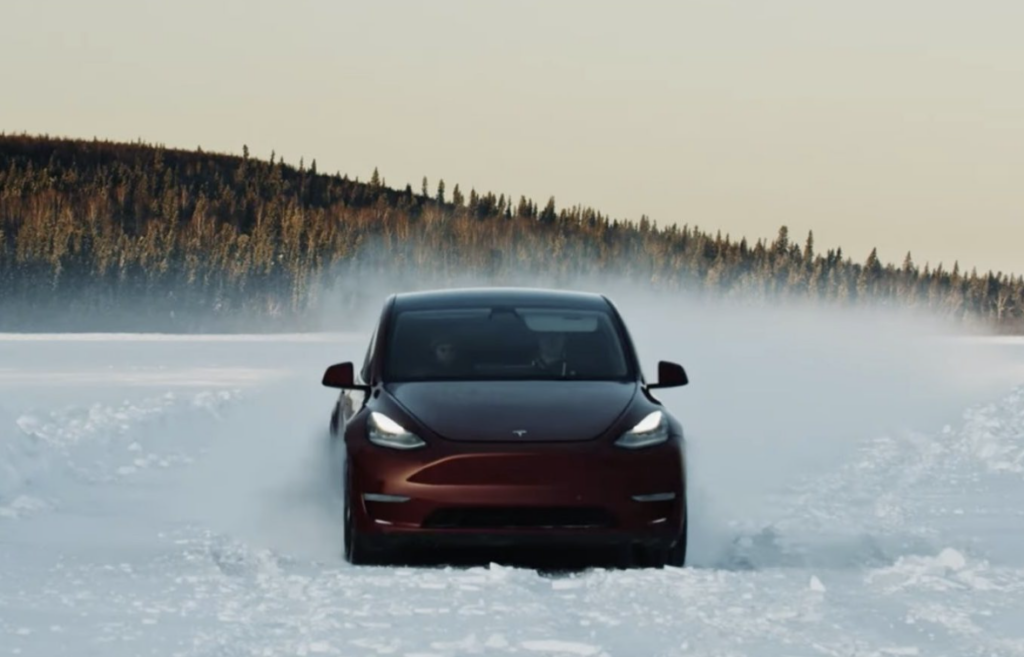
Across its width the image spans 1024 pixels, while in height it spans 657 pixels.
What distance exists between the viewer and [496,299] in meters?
9.34

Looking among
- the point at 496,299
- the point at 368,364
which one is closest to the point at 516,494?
the point at 368,364

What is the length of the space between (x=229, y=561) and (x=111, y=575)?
2.34 ft

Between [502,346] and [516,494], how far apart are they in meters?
1.41

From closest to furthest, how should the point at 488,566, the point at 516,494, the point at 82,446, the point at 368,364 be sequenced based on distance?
1. the point at 516,494
2. the point at 488,566
3. the point at 368,364
4. the point at 82,446

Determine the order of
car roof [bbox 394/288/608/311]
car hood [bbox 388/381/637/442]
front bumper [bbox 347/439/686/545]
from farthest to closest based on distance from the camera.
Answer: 1. car roof [bbox 394/288/608/311]
2. car hood [bbox 388/381/637/442]
3. front bumper [bbox 347/439/686/545]

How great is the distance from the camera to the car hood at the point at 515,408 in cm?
793

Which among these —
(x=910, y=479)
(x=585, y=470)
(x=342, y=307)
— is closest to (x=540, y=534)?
(x=585, y=470)

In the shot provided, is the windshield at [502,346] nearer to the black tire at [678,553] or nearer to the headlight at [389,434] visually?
the headlight at [389,434]

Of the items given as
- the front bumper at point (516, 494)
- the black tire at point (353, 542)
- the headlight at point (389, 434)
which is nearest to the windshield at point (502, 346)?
the headlight at point (389, 434)

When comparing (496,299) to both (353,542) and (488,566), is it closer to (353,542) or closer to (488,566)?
(488,566)

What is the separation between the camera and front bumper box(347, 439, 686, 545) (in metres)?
7.80

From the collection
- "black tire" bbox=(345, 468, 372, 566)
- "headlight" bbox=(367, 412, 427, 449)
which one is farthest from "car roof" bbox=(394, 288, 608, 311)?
"black tire" bbox=(345, 468, 372, 566)

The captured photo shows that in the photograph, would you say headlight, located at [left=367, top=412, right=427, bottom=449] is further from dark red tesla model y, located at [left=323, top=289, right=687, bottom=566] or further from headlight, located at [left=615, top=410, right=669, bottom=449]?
headlight, located at [left=615, top=410, right=669, bottom=449]

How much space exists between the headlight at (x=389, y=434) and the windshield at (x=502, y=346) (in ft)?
2.01
